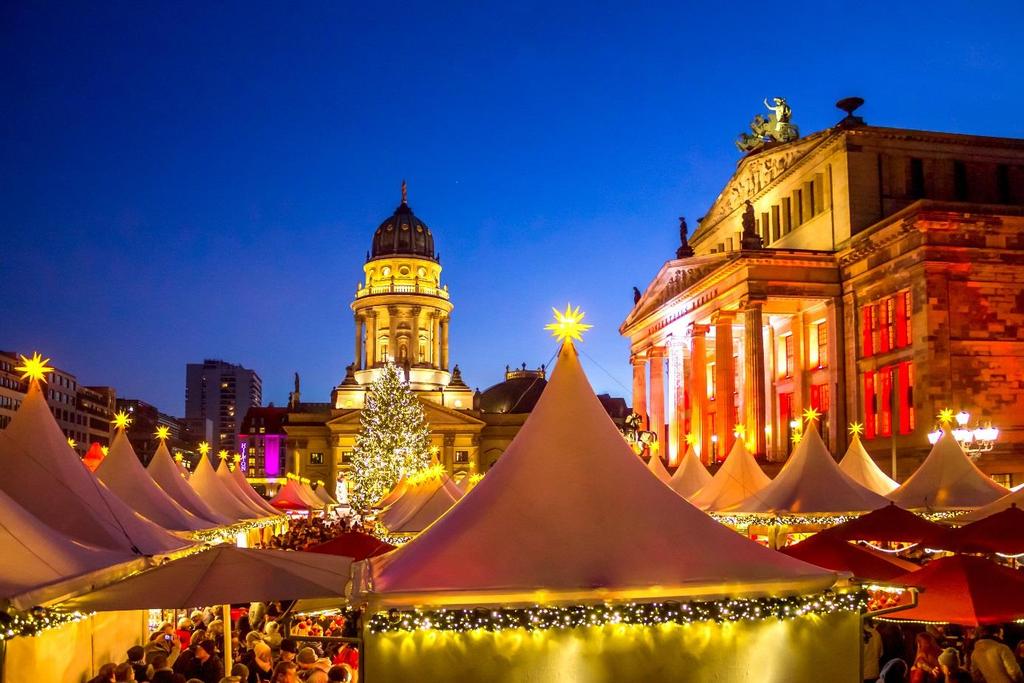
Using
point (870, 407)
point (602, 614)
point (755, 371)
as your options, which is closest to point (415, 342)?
point (755, 371)

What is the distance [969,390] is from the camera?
39.1 m

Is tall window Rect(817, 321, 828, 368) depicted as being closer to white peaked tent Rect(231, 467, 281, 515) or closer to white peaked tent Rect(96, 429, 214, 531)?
white peaked tent Rect(231, 467, 281, 515)

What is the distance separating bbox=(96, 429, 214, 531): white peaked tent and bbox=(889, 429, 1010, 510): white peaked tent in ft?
46.5

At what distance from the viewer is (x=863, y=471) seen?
88.1 ft

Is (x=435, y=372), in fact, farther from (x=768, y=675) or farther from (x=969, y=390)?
(x=768, y=675)

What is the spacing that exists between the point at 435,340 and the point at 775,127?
65841 millimetres

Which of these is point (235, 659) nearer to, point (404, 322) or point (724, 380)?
point (724, 380)

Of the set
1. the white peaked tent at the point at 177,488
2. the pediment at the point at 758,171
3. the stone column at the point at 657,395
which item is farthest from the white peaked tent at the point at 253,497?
the stone column at the point at 657,395

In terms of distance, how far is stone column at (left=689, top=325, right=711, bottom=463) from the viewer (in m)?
52.4

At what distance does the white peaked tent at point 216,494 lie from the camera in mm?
26969

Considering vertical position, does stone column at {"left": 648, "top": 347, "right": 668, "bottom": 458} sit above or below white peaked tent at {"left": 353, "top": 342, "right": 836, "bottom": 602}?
above

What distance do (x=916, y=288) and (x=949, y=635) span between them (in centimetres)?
2622

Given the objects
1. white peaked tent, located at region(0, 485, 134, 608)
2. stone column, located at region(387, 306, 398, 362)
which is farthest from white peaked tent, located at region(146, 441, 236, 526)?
stone column, located at region(387, 306, 398, 362)

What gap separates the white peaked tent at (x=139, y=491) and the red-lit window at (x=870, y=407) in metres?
31.1
